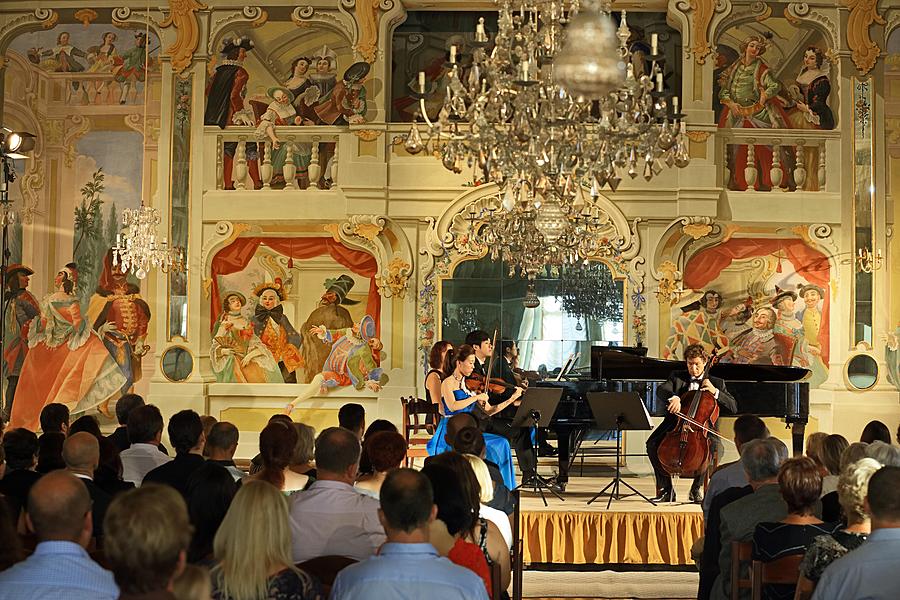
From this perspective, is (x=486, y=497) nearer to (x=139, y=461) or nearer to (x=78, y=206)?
(x=139, y=461)

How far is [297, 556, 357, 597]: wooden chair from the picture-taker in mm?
3938

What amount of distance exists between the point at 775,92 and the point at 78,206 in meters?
8.75

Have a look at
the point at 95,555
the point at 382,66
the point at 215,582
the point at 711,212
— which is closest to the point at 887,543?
the point at 215,582

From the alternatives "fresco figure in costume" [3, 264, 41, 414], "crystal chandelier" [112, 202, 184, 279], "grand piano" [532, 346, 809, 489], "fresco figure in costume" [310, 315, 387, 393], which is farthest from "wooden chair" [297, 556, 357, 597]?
"fresco figure in costume" [3, 264, 41, 414]

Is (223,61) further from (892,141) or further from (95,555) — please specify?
(95,555)

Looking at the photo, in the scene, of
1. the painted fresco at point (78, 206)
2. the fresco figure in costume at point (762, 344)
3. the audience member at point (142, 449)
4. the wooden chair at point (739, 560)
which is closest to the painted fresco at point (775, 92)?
the fresco figure in costume at point (762, 344)

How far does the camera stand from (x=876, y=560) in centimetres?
379

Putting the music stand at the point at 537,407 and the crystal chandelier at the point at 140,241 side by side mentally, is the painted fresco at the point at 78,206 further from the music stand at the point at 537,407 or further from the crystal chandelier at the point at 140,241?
the music stand at the point at 537,407

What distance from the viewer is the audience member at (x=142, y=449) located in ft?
20.6

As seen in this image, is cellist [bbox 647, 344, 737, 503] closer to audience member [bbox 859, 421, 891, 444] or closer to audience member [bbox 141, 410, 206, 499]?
audience member [bbox 859, 421, 891, 444]

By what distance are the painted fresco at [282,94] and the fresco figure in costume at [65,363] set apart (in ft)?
8.10

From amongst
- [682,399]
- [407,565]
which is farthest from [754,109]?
[407,565]

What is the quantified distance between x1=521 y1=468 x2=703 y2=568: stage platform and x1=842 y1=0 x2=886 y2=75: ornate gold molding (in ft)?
23.2

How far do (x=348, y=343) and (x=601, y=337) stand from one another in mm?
3097
